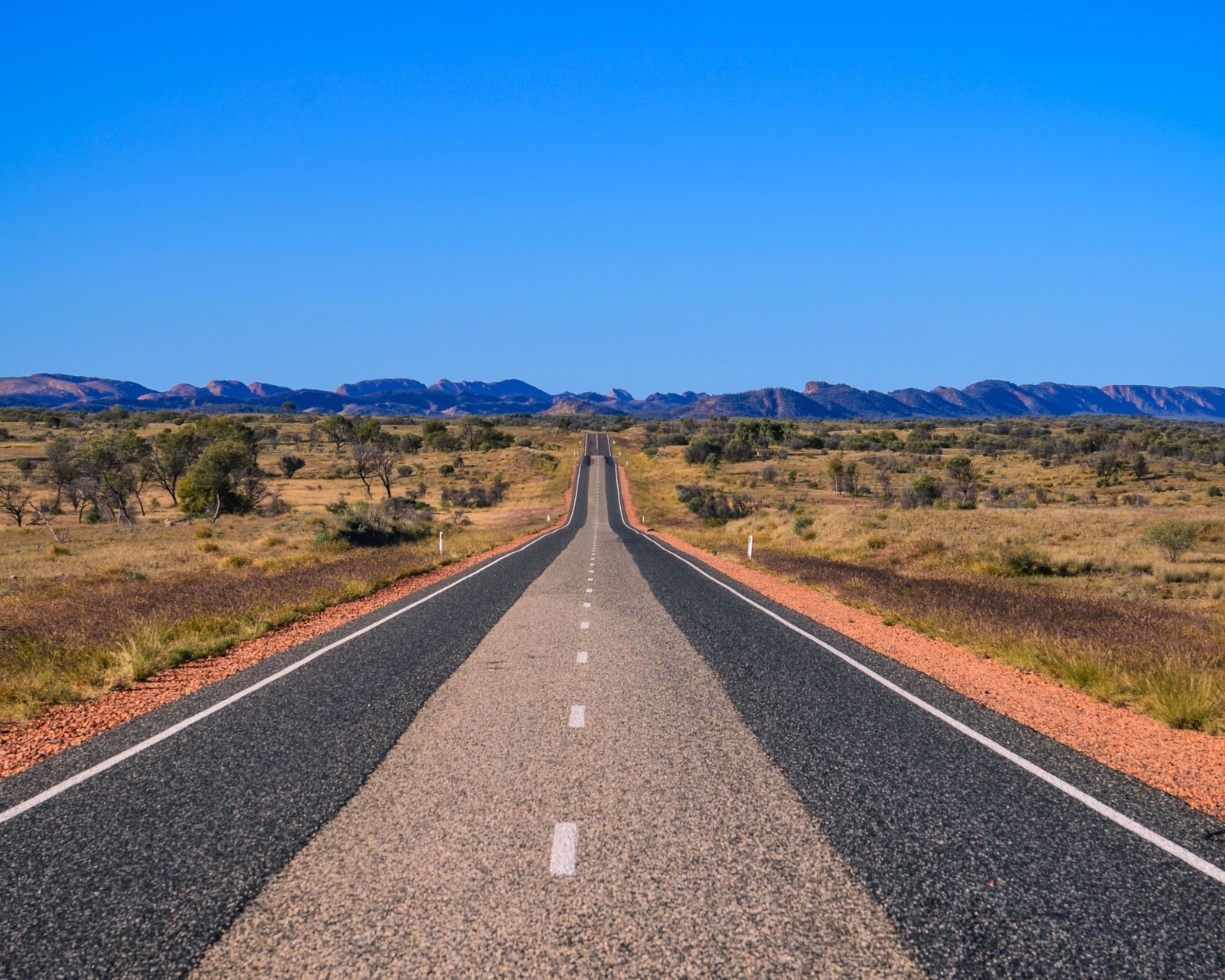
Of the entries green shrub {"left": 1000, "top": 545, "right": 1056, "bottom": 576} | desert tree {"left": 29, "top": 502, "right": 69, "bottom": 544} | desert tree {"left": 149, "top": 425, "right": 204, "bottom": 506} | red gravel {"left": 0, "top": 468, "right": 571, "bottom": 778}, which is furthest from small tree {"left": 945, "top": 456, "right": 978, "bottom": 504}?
desert tree {"left": 149, "top": 425, "right": 204, "bottom": 506}

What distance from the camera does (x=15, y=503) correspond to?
55812 millimetres

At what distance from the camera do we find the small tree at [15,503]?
1817 inches

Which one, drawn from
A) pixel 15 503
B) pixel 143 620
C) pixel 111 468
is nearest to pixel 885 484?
pixel 111 468

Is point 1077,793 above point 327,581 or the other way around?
above

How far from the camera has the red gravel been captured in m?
6.71

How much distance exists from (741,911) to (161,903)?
298cm

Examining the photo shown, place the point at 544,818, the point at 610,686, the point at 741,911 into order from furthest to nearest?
the point at 610,686, the point at 544,818, the point at 741,911

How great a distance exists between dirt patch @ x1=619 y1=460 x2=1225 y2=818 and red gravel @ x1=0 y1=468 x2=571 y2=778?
349 inches

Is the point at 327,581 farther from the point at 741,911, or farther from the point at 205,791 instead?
the point at 741,911

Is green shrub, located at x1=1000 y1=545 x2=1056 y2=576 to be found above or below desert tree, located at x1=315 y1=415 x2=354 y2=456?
below

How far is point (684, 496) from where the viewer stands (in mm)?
70750

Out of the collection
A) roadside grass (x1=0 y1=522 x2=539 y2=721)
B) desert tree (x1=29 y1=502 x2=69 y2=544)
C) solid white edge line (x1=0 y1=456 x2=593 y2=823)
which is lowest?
desert tree (x1=29 y1=502 x2=69 y2=544)

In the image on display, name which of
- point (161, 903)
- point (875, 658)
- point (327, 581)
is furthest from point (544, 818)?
point (327, 581)

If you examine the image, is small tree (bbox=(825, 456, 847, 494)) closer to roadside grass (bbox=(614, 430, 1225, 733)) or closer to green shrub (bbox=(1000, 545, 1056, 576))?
roadside grass (bbox=(614, 430, 1225, 733))
